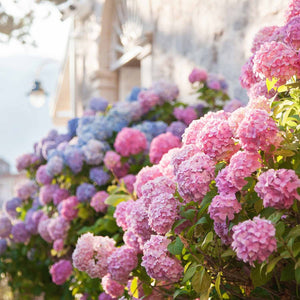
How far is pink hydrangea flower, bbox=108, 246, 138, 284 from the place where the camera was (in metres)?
1.45

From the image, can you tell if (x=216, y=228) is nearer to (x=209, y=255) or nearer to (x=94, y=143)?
(x=209, y=255)

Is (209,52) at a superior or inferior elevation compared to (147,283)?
superior

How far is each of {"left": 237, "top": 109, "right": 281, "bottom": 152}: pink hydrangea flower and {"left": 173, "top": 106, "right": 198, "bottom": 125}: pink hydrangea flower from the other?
1.78m

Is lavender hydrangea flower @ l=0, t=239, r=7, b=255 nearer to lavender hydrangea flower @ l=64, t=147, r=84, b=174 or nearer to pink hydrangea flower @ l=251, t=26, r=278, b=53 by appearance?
lavender hydrangea flower @ l=64, t=147, r=84, b=174

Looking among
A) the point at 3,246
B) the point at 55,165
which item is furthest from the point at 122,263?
the point at 3,246

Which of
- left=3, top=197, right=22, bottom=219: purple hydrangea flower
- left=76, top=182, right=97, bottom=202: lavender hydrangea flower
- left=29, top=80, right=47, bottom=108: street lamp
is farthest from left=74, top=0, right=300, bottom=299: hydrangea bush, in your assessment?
left=29, top=80, right=47, bottom=108: street lamp

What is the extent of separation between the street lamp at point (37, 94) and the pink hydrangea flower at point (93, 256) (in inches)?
303

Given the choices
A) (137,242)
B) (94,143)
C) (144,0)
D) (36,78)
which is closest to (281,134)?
(137,242)

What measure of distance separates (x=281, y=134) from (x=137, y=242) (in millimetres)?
608

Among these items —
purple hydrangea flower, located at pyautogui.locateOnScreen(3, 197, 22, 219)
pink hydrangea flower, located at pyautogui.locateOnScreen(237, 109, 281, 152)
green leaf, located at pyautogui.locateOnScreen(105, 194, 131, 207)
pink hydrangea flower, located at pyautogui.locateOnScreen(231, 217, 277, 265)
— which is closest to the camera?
pink hydrangea flower, located at pyautogui.locateOnScreen(231, 217, 277, 265)

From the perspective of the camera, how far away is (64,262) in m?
2.63

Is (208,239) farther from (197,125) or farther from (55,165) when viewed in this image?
(55,165)

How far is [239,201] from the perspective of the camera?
3.64 ft

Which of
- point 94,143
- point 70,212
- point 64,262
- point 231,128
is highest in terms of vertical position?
point 231,128
